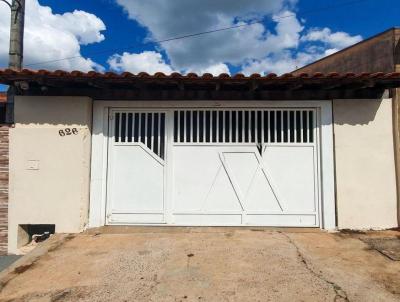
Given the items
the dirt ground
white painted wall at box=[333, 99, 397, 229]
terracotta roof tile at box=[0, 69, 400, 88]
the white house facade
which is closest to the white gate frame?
the white house facade

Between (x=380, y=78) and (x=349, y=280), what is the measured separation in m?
3.27

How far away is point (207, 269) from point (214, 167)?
7.56 ft

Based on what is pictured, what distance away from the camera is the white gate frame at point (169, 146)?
562 cm

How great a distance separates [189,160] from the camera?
5.82m

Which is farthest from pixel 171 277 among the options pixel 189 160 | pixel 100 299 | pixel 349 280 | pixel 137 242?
pixel 189 160

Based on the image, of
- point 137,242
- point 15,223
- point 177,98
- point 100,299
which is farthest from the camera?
point 177,98

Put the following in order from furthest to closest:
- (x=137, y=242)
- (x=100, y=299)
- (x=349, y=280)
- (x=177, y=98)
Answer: (x=177, y=98) → (x=137, y=242) → (x=349, y=280) → (x=100, y=299)

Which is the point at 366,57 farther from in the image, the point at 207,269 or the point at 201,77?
the point at 207,269

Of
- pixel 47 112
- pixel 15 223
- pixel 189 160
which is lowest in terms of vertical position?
pixel 15 223

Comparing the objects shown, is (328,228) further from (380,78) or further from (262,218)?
(380,78)

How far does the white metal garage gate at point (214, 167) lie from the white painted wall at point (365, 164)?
18.0 inches

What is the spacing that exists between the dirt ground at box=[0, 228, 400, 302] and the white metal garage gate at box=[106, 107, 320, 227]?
478mm

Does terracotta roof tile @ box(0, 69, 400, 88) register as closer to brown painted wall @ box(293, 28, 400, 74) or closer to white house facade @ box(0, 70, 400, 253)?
white house facade @ box(0, 70, 400, 253)

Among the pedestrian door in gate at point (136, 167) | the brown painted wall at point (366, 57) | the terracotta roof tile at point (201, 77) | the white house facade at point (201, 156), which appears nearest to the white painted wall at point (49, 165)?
the white house facade at point (201, 156)
